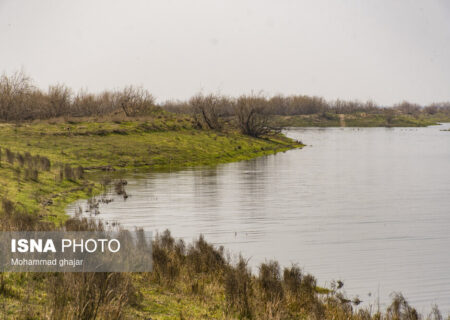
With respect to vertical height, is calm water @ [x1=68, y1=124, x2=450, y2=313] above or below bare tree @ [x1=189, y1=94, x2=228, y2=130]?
below

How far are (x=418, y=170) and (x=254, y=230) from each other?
115 ft

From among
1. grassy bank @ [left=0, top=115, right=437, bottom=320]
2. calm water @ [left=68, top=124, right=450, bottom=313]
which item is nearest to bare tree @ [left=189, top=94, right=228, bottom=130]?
calm water @ [left=68, top=124, right=450, bottom=313]

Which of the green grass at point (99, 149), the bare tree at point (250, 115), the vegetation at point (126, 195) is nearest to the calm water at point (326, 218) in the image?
the vegetation at point (126, 195)

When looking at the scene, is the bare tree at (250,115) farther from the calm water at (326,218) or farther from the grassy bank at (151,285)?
the grassy bank at (151,285)

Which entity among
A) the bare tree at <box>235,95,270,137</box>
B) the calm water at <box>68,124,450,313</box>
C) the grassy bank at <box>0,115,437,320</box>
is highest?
the bare tree at <box>235,95,270,137</box>

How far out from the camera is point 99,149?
178 ft

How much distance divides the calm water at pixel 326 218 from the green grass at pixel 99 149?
458 cm

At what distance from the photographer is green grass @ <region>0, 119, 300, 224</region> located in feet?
102

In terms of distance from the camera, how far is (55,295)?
895 centimetres

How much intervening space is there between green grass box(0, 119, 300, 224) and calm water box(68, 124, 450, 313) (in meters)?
4.58

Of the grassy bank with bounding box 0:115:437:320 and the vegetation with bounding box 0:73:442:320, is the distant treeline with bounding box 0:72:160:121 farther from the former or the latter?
the grassy bank with bounding box 0:115:437:320

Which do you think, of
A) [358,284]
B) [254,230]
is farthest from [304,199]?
[358,284]

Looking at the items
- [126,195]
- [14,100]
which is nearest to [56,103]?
[14,100]

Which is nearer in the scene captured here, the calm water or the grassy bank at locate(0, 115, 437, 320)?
the grassy bank at locate(0, 115, 437, 320)
